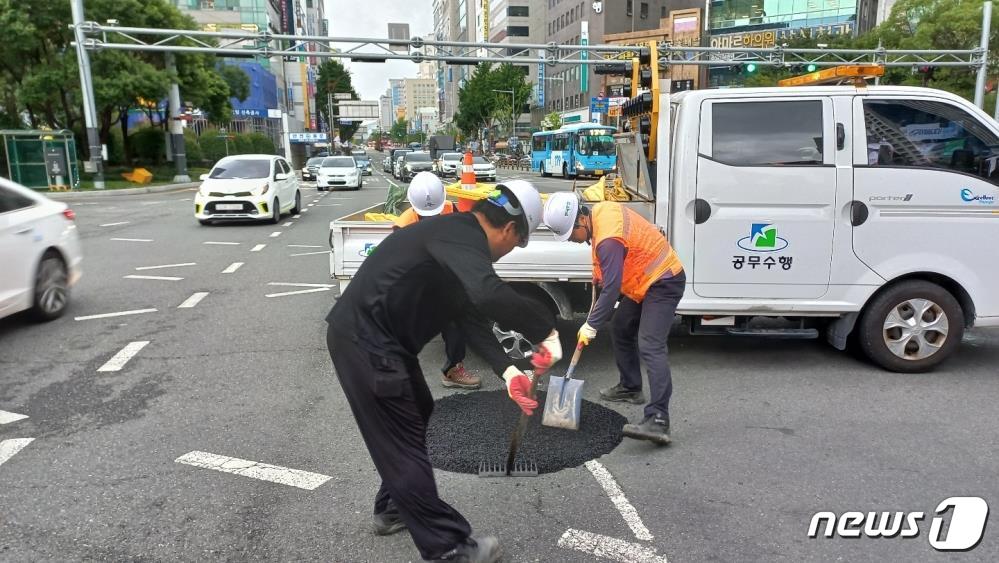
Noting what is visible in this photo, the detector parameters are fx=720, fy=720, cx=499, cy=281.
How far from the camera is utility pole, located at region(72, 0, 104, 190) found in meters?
24.6

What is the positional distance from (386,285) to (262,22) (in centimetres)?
6779

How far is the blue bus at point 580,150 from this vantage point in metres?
38.2

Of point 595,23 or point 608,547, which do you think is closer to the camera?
point 608,547

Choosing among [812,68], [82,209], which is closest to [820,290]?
[82,209]

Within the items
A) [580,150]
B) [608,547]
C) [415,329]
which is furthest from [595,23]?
[415,329]

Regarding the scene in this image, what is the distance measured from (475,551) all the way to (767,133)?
13.2 ft

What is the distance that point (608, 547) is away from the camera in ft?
10.5

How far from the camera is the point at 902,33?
3762cm

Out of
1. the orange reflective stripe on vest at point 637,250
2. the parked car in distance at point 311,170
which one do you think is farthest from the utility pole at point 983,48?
the parked car in distance at point 311,170

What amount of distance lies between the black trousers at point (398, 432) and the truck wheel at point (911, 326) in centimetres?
417

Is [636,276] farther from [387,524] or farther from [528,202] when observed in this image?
[387,524]

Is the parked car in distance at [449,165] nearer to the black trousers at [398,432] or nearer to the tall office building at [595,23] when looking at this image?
the black trousers at [398,432]

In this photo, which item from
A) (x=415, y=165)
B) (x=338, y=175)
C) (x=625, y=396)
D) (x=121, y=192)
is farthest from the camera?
(x=415, y=165)

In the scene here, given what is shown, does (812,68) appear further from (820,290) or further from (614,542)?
(614,542)
